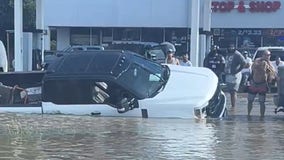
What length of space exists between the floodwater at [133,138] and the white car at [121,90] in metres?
0.18

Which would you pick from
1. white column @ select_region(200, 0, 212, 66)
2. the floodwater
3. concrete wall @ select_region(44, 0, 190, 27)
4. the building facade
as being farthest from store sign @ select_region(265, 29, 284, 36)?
the floodwater

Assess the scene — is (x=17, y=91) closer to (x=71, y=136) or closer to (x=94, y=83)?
(x=94, y=83)

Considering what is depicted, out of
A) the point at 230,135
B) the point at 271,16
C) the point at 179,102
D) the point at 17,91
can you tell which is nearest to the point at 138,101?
the point at 179,102

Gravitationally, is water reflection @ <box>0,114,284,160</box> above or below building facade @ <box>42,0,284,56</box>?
below

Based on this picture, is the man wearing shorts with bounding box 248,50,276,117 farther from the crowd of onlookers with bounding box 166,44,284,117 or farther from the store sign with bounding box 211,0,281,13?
the store sign with bounding box 211,0,281,13

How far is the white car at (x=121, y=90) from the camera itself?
1128 cm

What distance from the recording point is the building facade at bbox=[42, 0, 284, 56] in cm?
3669

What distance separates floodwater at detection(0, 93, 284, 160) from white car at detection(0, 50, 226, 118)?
0.57 feet

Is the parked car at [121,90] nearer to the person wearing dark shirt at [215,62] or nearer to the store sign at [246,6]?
the person wearing dark shirt at [215,62]

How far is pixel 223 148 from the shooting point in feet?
28.7

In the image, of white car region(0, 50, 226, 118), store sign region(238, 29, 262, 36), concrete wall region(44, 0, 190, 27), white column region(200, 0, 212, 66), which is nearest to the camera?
white car region(0, 50, 226, 118)

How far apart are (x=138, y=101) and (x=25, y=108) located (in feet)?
6.18

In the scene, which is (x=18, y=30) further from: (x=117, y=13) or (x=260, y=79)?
(x=117, y=13)

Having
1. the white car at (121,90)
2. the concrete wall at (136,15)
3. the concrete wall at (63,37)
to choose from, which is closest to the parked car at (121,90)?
the white car at (121,90)
